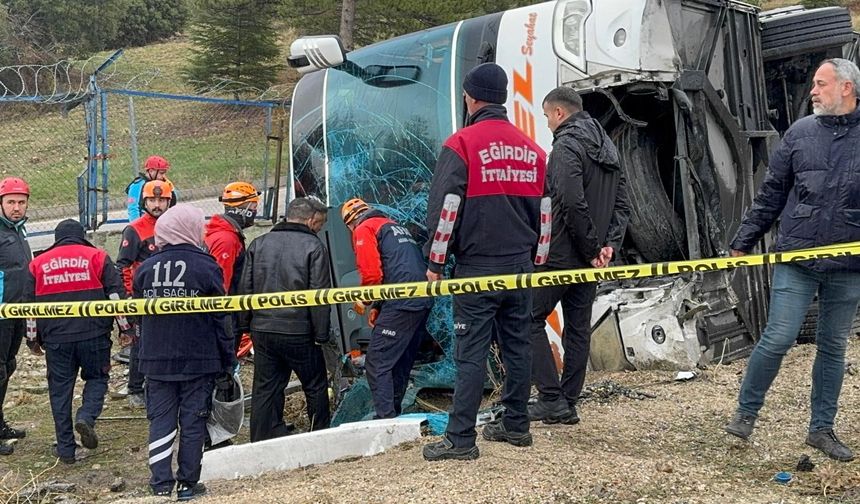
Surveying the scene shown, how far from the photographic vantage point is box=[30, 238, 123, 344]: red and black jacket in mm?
6074

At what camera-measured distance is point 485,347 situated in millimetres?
4391

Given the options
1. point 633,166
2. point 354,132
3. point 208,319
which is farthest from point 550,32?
point 208,319

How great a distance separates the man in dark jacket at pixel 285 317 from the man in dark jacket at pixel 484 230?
1530 mm

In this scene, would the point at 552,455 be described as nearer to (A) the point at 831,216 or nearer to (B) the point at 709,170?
(A) the point at 831,216

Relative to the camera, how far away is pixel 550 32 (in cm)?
592

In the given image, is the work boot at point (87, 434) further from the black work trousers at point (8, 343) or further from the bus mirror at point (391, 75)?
the bus mirror at point (391, 75)

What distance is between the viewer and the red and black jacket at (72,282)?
19.9 ft

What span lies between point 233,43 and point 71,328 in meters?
19.3

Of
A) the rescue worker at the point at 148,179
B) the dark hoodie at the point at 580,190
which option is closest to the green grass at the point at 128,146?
the rescue worker at the point at 148,179

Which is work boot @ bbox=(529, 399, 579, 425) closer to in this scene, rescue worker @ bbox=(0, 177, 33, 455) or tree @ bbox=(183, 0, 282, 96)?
rescue worker @ bbox=(0, 177, 33, 455)

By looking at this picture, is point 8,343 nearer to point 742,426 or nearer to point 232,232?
point 232,232

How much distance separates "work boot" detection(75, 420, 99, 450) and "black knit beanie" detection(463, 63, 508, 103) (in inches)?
142

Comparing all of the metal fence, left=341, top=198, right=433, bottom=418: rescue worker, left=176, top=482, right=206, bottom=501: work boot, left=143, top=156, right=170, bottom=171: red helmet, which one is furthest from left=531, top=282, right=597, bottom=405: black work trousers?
the metal fence

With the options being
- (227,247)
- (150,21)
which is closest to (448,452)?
(227,247)
